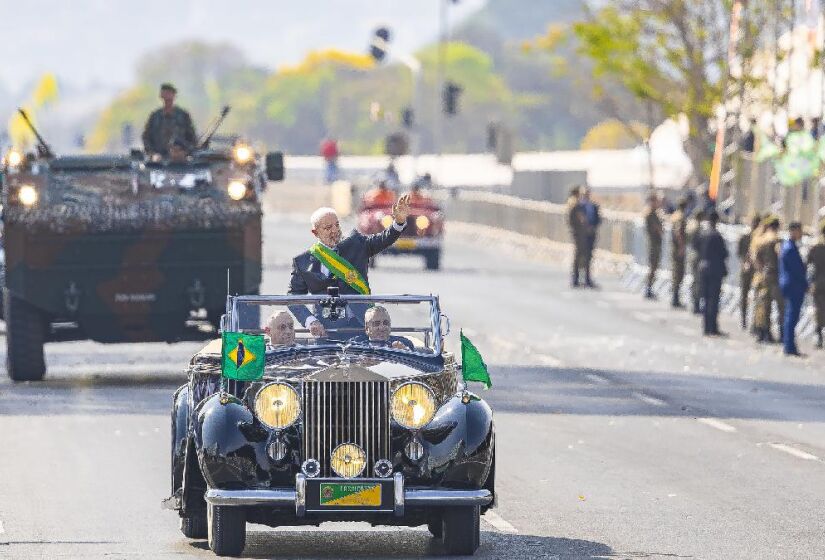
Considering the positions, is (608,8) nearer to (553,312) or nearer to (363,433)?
(553,312)

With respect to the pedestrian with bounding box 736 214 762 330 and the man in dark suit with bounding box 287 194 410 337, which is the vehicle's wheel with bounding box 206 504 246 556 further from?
the pedestrian with bounding box 736 214 762 330

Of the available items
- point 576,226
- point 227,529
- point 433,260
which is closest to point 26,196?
point 227,529

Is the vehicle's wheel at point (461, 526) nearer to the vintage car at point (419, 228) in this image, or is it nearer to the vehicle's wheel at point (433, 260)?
the vintage car at point (419, 228)

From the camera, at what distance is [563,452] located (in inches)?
797

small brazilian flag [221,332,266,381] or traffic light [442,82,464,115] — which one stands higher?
traffic light [442,82,464,115]

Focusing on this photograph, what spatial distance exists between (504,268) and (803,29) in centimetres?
774

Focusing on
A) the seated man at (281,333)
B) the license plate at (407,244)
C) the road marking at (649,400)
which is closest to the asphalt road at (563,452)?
the road marking at (649,400)

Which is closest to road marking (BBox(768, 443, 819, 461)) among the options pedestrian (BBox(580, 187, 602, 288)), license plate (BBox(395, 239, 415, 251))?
pedestrian (BBox(580, 187, 602, 288))

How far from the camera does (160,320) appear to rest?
2633 centimetres

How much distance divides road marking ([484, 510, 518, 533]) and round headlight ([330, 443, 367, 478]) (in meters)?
1.86

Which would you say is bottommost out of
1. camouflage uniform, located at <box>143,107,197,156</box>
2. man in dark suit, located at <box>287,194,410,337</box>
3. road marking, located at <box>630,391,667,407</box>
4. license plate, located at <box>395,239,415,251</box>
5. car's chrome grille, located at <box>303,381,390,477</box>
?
road marking, located at <box>630,391,667,407</box>

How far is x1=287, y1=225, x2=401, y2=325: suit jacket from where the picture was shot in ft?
52.6

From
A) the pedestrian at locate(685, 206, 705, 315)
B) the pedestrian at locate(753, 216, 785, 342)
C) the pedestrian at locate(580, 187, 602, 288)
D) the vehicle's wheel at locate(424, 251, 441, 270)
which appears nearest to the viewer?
the pedestrian at locate(753, 216, 785, 342)

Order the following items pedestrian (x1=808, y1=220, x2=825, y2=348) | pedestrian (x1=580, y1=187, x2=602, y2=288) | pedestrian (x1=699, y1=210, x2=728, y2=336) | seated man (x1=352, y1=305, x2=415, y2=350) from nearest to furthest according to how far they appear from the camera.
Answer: seated man (x1=352, y1=305, x2=415, y2=350) → pedestrian (x1=808, y1=220, x2=825, y2=348) → pedestrian (x1=699, y1=210, x2=728, y2=336) → pedestrian (x1=580, y1=187, x2=602, y2=288)
